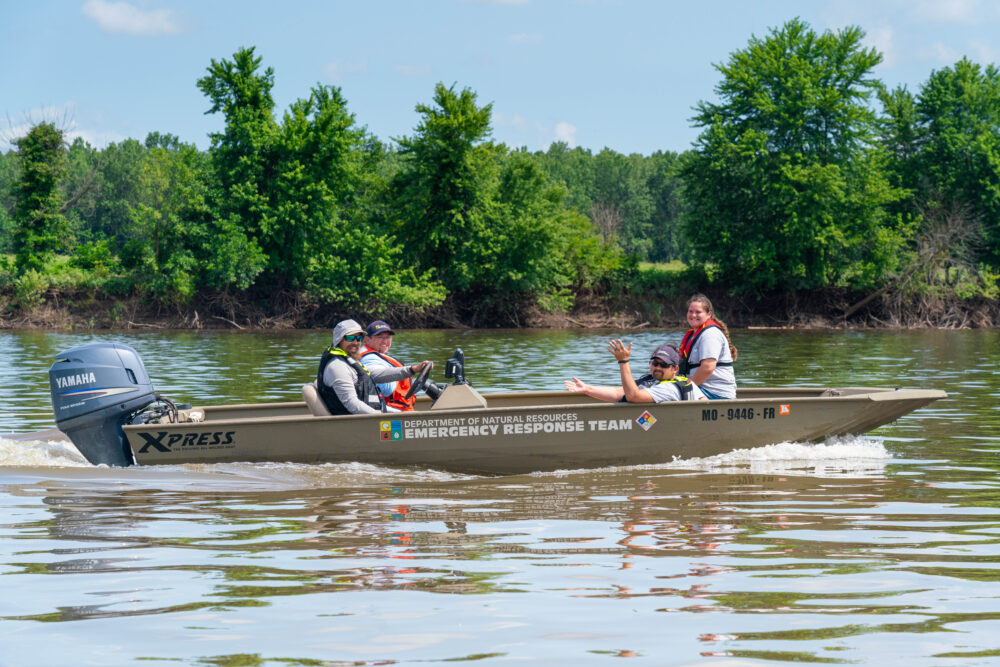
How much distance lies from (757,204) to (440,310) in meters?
15.7

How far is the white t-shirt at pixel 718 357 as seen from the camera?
10945 mm

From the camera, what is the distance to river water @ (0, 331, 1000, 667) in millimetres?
5055

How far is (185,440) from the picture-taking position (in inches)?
414

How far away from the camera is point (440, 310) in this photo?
171 ft

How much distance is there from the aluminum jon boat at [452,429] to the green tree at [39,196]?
48092 millimetres

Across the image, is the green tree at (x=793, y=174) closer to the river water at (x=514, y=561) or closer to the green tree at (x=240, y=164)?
the green tree at (x=240, y=164)

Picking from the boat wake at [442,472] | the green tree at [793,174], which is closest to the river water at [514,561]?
the boat wake at [442,472]

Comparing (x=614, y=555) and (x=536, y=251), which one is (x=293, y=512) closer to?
(x=614, y=555)

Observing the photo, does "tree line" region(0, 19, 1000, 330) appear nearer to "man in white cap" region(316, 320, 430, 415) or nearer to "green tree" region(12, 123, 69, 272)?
"green tree" region(12, 123, 69, 272)

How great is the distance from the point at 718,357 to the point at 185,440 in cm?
522

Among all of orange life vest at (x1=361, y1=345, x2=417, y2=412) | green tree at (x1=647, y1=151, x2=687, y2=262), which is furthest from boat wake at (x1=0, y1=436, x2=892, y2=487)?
green tree at (x1=647, y1=151, x2=687, y2=262)

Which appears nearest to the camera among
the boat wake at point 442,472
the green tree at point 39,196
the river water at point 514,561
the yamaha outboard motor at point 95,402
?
the river water at point 514,561

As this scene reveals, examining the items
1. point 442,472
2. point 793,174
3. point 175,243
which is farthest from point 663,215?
point 442,472

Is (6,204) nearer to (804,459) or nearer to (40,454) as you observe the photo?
(40,454)
